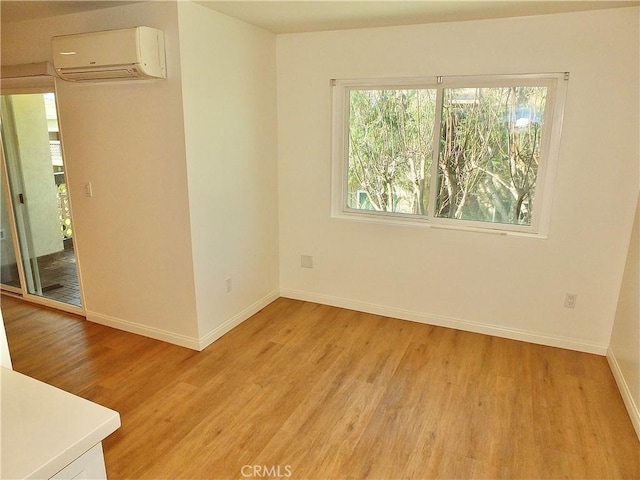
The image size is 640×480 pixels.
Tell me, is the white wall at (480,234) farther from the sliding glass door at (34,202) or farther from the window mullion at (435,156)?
the sliding glass door at (34,202)

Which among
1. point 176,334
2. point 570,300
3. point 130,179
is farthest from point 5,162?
point 570,300

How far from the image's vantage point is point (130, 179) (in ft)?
9.95

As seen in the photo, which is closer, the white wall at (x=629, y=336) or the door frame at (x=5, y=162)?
the white wall at (x=629, y=336)

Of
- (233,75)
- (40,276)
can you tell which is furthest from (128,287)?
(233,75)

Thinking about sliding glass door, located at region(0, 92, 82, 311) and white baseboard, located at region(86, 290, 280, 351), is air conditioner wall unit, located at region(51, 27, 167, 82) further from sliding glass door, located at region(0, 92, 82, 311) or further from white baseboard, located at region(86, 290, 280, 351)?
white baseboard, located at region(86, 290, 280, 351)

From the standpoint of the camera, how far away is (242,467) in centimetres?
205

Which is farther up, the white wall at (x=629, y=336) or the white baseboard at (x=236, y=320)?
the white wall at (x=629, y=336)

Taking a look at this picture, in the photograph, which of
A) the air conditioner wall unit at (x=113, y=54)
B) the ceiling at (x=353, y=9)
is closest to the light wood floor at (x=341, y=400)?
the air conditioner wall unit at (x=113, y=54)

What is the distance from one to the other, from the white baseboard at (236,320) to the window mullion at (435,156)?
5.34 feet

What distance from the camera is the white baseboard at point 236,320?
124 inches

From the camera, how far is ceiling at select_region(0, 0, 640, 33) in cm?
256

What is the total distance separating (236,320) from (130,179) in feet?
4.47

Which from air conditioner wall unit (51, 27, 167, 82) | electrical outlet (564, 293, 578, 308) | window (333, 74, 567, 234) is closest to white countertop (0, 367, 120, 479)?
air conditioner wall unit (51, 27, 167, 82)

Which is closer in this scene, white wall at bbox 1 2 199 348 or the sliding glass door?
white wall at bbox 1 2 199 348
